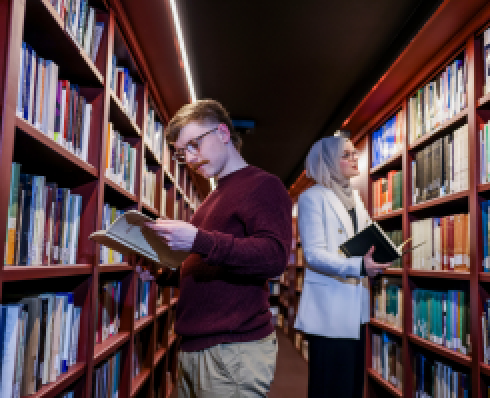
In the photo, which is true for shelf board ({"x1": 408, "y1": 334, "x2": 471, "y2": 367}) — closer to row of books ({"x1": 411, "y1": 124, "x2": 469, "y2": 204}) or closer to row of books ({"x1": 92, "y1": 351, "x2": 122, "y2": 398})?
row of books ({"x1": 411, "y1": 124, "x2": 469, "y2": 204})

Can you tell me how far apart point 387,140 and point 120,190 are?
209 cm

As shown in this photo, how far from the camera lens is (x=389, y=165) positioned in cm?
316

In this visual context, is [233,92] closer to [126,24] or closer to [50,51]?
[126,24]

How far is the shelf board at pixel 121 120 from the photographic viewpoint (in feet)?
6.26

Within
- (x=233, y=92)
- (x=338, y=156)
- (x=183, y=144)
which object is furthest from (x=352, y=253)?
(x=233, y=92)

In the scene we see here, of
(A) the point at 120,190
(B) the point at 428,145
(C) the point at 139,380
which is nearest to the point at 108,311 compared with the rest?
(A) the point at 120,190

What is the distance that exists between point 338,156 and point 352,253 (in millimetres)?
457

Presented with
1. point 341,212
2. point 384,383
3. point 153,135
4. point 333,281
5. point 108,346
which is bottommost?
point 384,383

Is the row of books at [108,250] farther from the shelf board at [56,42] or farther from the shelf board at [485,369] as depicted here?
the shelf board at [485,369]

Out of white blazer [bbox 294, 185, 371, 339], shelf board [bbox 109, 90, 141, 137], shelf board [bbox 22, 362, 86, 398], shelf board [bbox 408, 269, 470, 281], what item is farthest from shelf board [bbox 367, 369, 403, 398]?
shelf board [bbox 109, 90, 141, 137]

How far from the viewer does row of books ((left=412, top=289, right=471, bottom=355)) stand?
6.61 ft

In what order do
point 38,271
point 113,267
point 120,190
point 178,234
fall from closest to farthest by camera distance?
point 178,234
point 38,271
point 113,267
point 120,190

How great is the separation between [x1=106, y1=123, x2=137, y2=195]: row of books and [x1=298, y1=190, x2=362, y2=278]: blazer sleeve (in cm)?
89

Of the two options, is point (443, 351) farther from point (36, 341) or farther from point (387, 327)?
point (36, 341)
